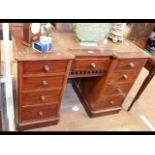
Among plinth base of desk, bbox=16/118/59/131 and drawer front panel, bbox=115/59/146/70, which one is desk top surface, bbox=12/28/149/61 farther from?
plinth base of desk, bbox=16/118/59/131

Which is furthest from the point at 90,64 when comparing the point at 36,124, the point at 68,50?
the point at 36,124

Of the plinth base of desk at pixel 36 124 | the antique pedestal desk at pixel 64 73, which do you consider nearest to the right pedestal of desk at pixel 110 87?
the antique pedestal desk at pixel 64 73

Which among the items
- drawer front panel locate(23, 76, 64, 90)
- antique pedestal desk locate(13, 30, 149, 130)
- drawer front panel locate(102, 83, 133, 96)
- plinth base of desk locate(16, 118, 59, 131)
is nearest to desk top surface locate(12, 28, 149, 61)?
antique pedestal desk locate(13, 30, 149, 130)

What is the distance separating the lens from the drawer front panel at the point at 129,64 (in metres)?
1.20

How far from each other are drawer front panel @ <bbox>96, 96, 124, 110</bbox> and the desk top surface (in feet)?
1.20

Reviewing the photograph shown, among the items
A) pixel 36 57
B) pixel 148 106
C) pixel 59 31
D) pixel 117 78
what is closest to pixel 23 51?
pixel 36 57

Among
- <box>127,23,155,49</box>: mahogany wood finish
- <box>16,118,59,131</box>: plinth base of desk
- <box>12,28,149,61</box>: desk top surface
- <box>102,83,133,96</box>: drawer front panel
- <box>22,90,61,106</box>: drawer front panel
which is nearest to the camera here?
<box>12,28,149,61</box>: desk top surface

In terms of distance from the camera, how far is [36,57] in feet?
3.06

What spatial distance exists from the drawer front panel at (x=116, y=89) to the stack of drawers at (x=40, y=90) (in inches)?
13.3

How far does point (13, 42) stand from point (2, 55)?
9cm

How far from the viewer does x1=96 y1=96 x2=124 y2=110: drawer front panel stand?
1.39 metres

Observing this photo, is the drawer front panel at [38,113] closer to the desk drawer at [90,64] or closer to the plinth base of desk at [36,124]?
the plinth base of desk at [36,124]

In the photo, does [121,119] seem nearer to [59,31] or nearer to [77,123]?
[77,123]

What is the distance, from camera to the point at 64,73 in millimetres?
1063
